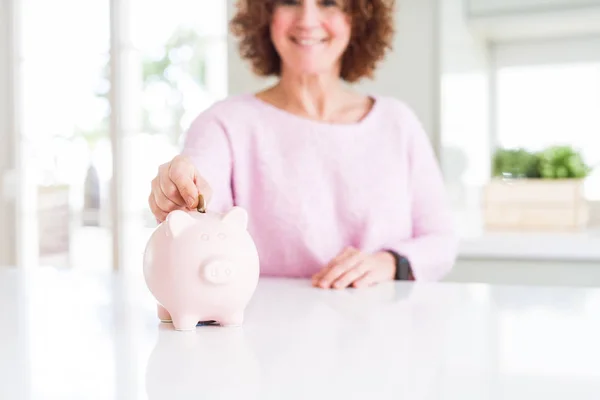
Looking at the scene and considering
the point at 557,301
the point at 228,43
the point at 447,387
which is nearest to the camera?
the point at 447,387

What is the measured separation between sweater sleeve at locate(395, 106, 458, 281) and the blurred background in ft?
2.35

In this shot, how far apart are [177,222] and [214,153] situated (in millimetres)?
664

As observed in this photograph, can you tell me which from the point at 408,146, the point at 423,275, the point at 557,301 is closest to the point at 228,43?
the point at 408,146

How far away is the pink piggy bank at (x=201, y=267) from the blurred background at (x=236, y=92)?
150cm

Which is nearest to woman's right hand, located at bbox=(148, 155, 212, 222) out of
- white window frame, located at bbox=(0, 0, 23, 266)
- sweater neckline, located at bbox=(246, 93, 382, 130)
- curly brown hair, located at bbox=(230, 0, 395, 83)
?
sweater neckline, located at bbox=(246, 93, 382, 130)

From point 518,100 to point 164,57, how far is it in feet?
5.60

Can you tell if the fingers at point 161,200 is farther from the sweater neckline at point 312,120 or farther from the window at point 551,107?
the window at point 551,107

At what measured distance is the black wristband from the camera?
122cm

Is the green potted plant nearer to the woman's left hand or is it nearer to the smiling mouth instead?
the smiling mouth

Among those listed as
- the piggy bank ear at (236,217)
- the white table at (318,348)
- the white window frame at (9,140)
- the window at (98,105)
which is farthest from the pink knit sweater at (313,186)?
the white window frame at (9,140)

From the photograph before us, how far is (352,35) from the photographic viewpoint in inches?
60.4

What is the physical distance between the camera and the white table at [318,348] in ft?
1.65

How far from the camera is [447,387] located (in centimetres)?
50

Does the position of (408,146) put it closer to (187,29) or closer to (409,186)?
(409,186)
